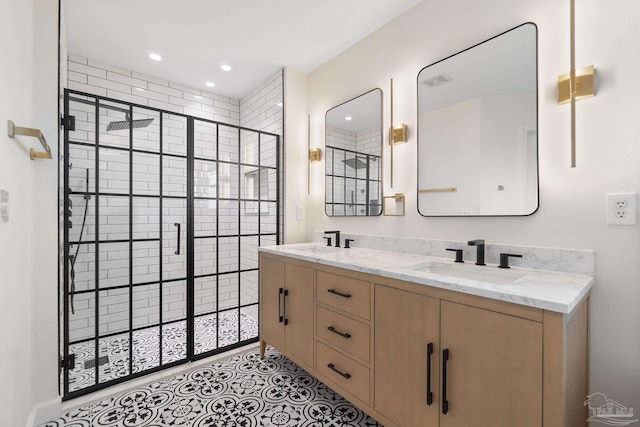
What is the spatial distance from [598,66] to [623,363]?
1.28m

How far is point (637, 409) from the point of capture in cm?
120

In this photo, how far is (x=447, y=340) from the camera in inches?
46.9

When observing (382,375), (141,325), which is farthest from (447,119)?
(141,325)

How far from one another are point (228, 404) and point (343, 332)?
2.91 feet

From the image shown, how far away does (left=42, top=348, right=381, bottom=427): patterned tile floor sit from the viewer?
65.8 inches

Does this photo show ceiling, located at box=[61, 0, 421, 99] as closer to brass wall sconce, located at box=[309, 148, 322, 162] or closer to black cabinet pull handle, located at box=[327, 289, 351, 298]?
brass wall sconce, located at box=[309, 148, 322, 162]

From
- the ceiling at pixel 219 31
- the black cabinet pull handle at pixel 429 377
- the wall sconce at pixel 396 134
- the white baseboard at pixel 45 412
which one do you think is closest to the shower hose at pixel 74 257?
the white baseboard at pixel 45 412

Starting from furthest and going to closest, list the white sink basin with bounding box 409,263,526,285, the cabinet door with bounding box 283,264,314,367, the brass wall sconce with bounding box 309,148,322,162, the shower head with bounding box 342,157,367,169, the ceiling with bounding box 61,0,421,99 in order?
the brass wall sconce with bounding box 309,148,322,162 → the shower head with bounding box 342,157,367,169 → the ceiling with bounding box 61,0,421,99 → the cabinet door with bounding box 283,264,314,367 → the white sink basin with bounding box 409,263,526,285

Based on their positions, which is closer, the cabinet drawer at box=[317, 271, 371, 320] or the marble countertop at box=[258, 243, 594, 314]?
the marble countertop at box=[258, 243, 594, 314]

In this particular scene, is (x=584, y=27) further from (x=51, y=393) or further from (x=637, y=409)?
(x=51, y=393)

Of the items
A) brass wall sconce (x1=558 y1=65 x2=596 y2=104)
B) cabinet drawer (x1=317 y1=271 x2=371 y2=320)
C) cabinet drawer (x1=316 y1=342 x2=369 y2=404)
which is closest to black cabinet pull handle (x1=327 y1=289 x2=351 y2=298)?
cabinet drawer (x1=317 y1=271 x2=371 y2=320)

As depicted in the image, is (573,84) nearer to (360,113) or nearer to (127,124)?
(360,113)

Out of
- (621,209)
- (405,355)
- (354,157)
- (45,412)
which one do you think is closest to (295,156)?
(354,157)

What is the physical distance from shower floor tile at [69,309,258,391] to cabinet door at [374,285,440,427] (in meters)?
1.67
